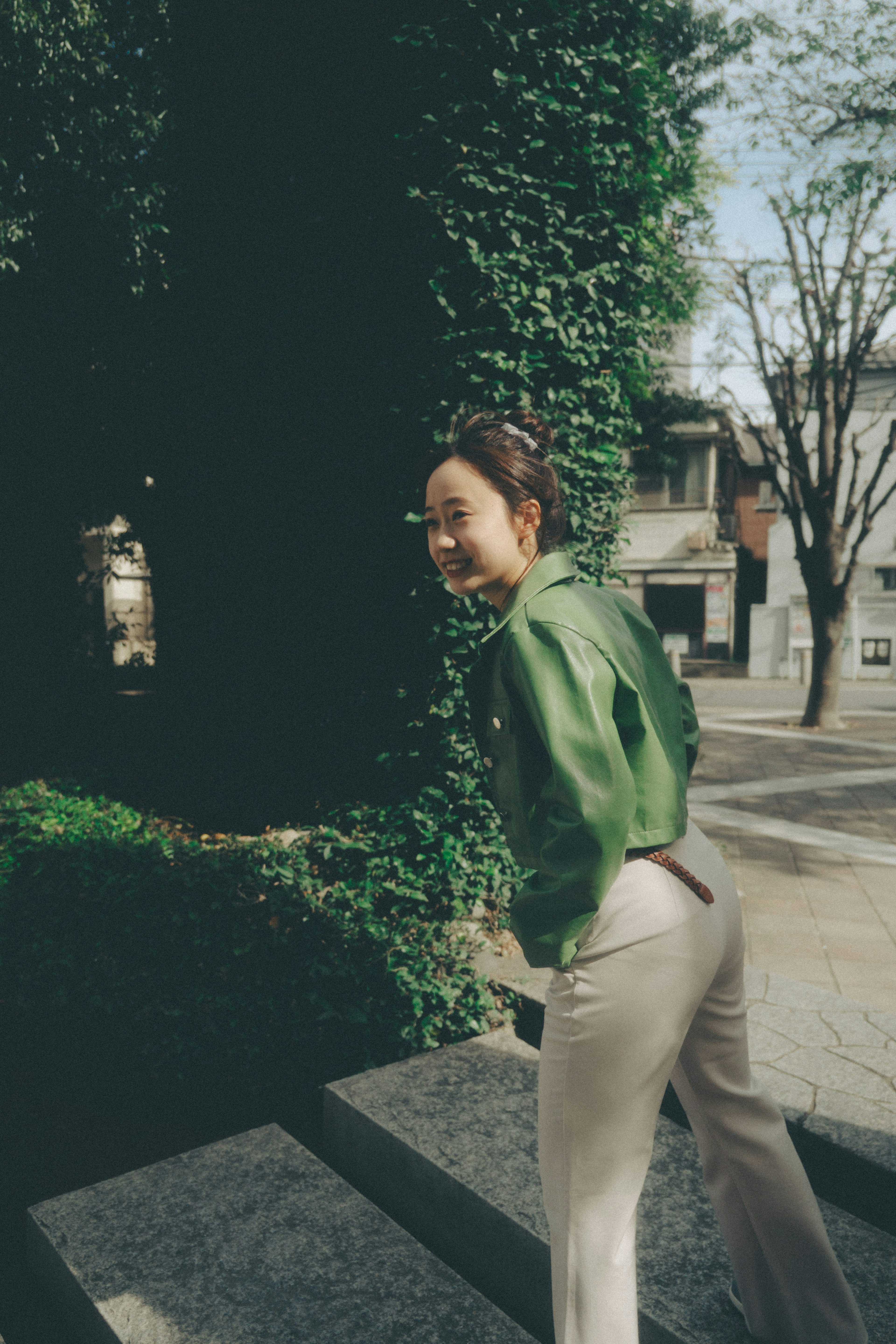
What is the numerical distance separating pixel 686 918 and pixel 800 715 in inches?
649

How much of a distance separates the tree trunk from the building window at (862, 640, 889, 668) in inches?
624

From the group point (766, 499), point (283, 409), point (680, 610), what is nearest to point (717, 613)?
point (680, 610)

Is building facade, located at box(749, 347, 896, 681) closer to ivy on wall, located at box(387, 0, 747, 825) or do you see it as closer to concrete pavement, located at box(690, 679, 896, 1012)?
concrete pavement, located at box(690, 679, 896, 1012)

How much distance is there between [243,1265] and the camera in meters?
2.17

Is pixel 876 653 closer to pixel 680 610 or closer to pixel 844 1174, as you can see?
pixel 680 610

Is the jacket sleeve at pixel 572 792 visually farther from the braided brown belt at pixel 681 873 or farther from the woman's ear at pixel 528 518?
the woman's ear at pixel 528 518

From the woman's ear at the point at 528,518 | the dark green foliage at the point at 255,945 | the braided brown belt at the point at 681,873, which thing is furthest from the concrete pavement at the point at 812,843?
the woman's ear at the point at 528,518

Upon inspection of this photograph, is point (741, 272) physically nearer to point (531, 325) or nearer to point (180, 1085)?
point (531, 325)

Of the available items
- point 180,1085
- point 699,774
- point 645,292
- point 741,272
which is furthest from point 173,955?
point 741,272

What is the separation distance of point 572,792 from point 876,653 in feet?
100

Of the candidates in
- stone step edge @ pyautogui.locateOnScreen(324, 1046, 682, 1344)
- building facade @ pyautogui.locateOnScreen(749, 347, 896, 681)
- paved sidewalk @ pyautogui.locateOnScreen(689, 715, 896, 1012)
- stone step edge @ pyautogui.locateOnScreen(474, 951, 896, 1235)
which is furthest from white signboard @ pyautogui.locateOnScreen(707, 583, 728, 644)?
stone step edge @ pyautogui.locateOnScreen(324, 1046, 682, 1344)

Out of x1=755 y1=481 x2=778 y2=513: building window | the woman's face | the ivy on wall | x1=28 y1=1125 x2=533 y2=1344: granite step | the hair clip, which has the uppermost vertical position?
x1=755 y1=481 x2=778 y2=513: building window

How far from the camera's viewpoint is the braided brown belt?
153 centimetres

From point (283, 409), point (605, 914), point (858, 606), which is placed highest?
point (283, 409)
